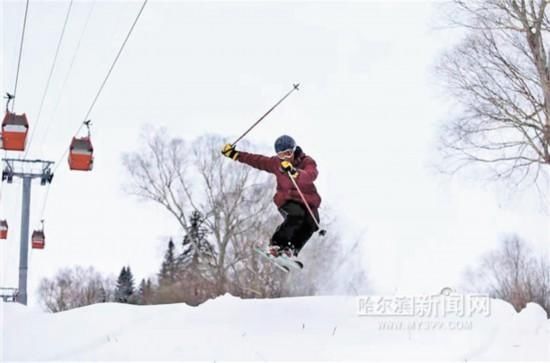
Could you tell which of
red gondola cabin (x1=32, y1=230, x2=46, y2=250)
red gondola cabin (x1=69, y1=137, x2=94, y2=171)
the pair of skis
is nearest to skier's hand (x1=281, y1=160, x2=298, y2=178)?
the pair of skis

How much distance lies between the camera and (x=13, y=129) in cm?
1204

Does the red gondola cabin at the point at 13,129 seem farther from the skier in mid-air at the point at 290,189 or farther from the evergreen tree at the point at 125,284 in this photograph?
the evergreen tree at the point at 125,284

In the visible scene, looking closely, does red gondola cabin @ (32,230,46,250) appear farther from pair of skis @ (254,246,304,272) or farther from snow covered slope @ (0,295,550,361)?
pair of skis @ (254,246,304,272)

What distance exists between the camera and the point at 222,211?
25.5m

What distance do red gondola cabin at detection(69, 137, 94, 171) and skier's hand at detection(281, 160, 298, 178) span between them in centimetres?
611

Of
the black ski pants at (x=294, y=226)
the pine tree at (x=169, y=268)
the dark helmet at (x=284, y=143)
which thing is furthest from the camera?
the pine tree at (x=169, y=268)

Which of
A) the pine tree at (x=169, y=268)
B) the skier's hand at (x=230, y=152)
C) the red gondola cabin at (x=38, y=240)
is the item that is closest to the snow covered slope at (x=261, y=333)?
the skier's hand at (x=230, y=152)

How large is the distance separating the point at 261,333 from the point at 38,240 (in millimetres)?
13196

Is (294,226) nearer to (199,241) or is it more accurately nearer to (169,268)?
(199,241)

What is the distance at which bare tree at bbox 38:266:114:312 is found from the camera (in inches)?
1843

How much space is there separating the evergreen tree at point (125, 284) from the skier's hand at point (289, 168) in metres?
35.7

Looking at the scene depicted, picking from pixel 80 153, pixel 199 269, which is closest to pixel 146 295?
pixel 199 269

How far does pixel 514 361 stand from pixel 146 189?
57.5 ft

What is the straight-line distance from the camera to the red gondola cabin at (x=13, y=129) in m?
12.0
